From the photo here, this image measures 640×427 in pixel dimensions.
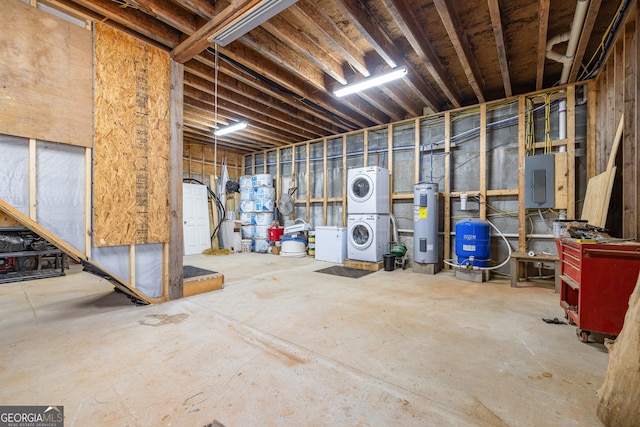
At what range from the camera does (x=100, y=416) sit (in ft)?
A: 4.39

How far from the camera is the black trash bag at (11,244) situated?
4289mm

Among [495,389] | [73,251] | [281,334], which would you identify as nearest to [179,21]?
[73,251]

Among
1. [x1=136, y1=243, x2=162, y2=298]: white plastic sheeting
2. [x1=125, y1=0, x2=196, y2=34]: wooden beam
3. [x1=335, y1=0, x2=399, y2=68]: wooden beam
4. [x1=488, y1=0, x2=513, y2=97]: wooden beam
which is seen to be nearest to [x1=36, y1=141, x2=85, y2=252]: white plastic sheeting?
[x1=136, y1=243, x2=162, y2=298]: white plastic sheeting

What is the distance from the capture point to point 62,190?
238 centimetres

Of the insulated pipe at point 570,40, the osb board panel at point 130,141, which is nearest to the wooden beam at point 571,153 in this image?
the insulated pipe at point 570,40

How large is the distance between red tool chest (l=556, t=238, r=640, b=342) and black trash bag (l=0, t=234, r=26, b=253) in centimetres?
727

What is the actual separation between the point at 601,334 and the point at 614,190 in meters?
1.82

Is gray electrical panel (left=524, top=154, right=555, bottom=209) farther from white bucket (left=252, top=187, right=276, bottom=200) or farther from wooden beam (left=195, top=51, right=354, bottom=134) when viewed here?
white bucket (left=252, top=187, right=276, bottom=200)

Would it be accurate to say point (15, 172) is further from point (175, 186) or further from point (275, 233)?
point (275, 233)

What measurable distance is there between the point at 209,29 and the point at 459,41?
8.68 feet

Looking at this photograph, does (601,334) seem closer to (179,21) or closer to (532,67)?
(532,67)

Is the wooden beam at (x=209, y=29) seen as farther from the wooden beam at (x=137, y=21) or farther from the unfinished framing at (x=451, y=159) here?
the unfinished framing at (x=451, y=159)

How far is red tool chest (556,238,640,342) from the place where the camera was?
75.9 inches

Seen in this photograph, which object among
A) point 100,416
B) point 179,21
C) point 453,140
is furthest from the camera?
point 453,140
